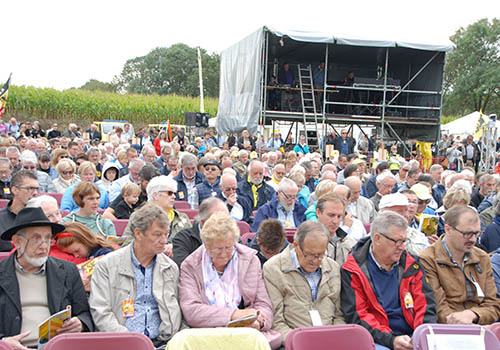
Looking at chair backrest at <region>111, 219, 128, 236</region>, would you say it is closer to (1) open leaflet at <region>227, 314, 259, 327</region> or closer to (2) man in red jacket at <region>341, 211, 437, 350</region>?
(1) open leaflet at <region>227, 314, 259, 327</region>

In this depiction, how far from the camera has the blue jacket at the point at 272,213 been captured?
536 cm

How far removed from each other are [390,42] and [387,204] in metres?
10.9

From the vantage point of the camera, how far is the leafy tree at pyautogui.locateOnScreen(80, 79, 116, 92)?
66.9 meters

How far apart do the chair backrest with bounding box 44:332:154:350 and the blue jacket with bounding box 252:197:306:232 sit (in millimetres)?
2793

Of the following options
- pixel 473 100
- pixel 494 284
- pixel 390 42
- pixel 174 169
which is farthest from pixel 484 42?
pixel 494 284

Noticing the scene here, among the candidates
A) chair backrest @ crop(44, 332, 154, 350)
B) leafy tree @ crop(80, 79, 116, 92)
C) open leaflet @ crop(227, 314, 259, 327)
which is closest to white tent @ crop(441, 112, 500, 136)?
open leaflet @ crop(227, 314, 259, 327)

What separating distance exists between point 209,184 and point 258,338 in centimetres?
455

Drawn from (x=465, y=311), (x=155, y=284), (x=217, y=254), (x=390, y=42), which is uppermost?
(x=390, y=42)

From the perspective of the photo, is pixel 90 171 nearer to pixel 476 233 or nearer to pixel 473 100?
pixel 476 233

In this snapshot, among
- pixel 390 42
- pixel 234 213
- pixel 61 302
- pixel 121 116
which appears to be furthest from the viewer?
pixel 121 116

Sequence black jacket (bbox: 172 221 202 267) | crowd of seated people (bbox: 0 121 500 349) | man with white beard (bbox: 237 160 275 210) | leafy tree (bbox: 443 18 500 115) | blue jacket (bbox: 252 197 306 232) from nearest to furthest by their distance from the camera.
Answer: crowd of seated people (bbox: 0 121 500 349), black jacket (bbox: 172 221 202 267), blue jacket (bbox: 252 197 306 232), man with white beard (bbox: 237 160 275 210), leafy tree (bbox: 443 18 500 115)

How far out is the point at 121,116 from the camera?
32.3 m

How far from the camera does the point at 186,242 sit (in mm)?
3949

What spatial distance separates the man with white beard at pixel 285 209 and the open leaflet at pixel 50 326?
280cm
